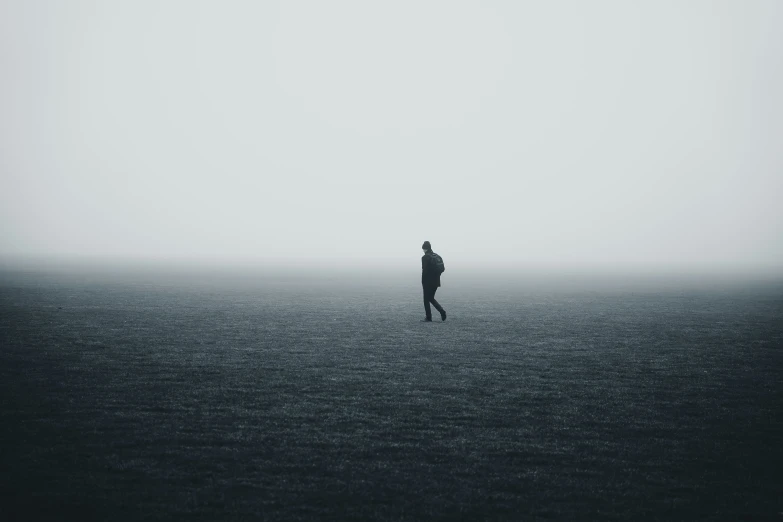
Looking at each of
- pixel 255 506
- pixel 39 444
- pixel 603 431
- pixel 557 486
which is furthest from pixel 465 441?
pixel 39 444

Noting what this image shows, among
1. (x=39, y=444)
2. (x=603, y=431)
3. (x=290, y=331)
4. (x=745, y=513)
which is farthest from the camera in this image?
(x=290, y=331)

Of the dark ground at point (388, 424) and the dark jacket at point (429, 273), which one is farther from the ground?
the dark jacket at point (429, 273)

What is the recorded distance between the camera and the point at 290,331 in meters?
17.7

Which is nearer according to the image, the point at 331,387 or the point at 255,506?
the point at 255,506

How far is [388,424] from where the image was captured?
8305mm

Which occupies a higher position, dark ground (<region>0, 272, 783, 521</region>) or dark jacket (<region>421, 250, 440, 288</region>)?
dark jacket (<region>421, 250, 440, 288</region>)

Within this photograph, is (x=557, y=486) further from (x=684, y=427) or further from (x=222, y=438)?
(x=222, y=438)

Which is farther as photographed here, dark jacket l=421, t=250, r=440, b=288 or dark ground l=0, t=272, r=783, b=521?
dark jacket l=421, t=250, r=440, b=288

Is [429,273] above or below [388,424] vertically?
above

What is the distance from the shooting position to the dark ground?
5.87m

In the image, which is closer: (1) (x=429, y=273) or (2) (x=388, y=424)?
(2) (x=388, y=424)

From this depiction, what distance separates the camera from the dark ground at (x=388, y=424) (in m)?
5.87

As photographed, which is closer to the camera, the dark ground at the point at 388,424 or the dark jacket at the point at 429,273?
the dark ground at the point at 388,424

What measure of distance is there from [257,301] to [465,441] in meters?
22.2
